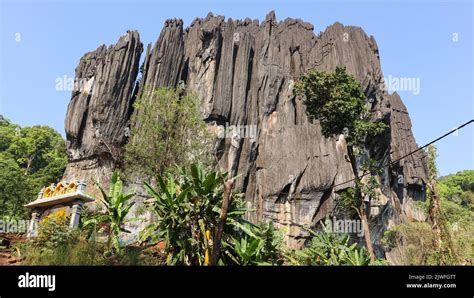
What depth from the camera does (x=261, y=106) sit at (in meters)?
34.5

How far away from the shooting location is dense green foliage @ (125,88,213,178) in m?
17.2

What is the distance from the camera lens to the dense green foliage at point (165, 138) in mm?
17250

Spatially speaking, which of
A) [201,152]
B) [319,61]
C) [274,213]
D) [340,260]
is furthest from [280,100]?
[340,260]

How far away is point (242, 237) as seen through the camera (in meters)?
8.95

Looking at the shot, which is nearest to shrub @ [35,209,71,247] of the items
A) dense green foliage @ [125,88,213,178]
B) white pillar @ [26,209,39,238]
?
white pillar @ [26,209,39,238]

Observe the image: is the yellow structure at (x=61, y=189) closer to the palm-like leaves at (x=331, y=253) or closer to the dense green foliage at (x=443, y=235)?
the palm-like leaves at (x=331, y=253)
